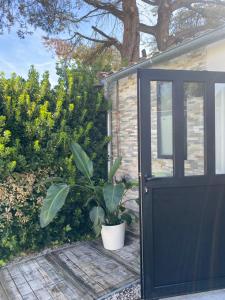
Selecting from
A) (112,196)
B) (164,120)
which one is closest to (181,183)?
(164,120)

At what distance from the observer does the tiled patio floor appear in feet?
11.0

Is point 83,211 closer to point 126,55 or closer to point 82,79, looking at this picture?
point 82,79

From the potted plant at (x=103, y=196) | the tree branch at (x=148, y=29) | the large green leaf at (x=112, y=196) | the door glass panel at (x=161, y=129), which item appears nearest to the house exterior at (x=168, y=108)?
the door glass panel at (x=161, y=129)

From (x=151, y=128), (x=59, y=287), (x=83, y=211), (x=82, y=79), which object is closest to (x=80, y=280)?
(x=59, y=287)

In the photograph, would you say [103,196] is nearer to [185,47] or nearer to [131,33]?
[185,47]

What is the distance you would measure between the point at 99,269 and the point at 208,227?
1563 mm

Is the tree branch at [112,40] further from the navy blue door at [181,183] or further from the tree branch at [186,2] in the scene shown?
the navy blue door at [181,183]

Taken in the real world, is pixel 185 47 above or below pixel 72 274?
above

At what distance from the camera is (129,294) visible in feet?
10.7

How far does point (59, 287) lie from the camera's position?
3480 mm

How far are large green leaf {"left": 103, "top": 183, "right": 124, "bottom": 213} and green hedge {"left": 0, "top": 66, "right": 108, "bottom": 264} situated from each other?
89 centimetres

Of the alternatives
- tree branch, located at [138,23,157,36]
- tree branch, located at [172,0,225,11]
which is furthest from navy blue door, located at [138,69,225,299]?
tree branch, located at [138,23,157,36]

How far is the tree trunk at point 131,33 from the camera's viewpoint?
9897 millimetres

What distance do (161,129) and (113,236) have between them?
193 centimetres
